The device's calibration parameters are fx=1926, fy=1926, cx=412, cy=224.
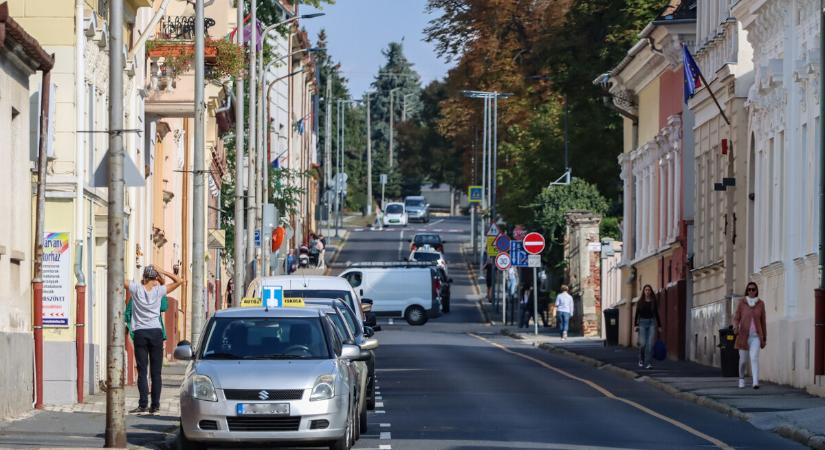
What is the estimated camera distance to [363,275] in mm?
70438

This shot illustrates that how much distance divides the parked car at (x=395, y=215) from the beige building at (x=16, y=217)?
10692cm

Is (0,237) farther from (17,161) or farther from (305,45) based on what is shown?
(305,45)

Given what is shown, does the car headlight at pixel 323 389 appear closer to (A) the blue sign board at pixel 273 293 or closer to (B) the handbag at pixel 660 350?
(A) the blue sign board at pixel 273 293

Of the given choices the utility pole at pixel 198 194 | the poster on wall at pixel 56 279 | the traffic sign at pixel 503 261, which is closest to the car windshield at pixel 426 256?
the traffic sign at pixel 503 261

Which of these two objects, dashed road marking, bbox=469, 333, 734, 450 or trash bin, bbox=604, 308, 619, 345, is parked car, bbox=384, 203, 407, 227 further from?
dashed road marking, bbox=469, 333, 734, 450

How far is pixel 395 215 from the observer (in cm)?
13238

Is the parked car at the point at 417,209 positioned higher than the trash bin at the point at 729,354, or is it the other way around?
the parked car at the point at 417,209

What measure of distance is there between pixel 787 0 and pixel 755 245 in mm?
5337

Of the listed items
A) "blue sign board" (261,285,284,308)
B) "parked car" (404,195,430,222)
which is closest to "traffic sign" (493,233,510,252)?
"blue sign board" (261,285,284,308)

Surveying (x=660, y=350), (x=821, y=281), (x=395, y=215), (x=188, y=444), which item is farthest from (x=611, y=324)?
(x=395, y=215)

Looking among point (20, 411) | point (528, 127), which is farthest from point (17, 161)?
point (528, 127)

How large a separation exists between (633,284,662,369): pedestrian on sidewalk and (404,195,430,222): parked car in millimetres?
99484

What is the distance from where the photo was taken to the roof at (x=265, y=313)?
1984 centimetres

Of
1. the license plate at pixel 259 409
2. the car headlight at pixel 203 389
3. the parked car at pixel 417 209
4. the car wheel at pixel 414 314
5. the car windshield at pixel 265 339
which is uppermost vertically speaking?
the parked car at pixel 417 209
